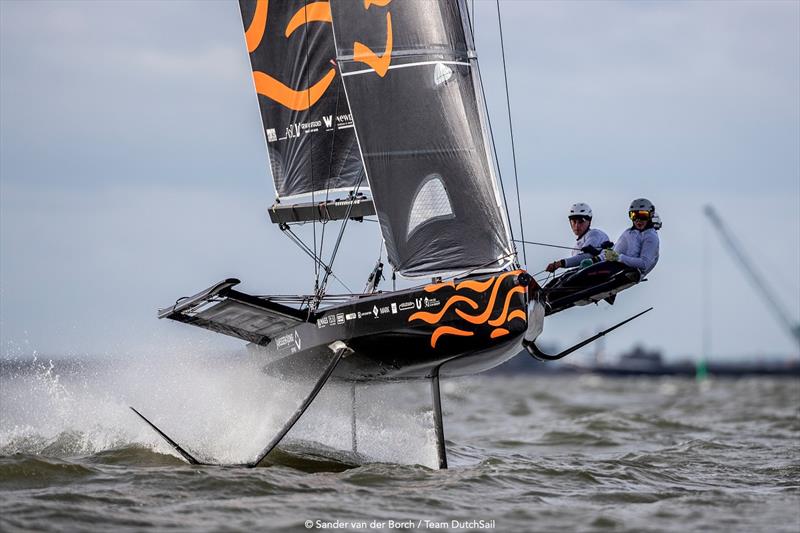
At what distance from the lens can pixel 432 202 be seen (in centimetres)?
1216

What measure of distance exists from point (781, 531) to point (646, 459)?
619cm

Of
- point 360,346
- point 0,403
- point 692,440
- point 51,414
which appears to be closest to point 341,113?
point 360,346

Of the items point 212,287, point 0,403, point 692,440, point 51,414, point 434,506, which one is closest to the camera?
point 434,506

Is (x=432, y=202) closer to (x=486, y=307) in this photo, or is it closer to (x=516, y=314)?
(x=486, y=307)

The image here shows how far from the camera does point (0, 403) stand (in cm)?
1620

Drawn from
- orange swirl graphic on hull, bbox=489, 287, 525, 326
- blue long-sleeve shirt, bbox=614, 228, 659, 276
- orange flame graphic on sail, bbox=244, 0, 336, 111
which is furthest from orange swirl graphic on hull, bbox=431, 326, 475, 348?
orange flame graphic on sail, bbox=244, 0, 336, 111

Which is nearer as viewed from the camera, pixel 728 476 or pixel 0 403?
pixel 728 476

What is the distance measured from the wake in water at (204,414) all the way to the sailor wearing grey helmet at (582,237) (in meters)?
2.14

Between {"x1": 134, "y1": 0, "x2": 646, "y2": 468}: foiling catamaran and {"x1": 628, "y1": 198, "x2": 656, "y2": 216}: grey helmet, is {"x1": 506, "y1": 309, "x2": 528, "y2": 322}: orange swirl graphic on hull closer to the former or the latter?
{"x1": 134, "y1": 0, "x2": 646, "y2": 468}: foiling catamaran

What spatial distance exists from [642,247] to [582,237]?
0.71 m

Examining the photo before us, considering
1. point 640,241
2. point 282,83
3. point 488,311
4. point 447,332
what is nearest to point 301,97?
point 282,83

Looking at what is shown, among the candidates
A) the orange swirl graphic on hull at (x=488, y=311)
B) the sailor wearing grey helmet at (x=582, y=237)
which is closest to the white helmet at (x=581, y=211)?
the sailor wearing grey helmet at (x=582, y=237)

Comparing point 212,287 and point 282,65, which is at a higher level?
point 282,65

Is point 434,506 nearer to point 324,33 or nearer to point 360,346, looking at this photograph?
point 360,346
